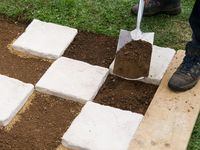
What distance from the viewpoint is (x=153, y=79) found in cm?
298

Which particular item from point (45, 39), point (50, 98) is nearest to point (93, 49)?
point (45, 39)

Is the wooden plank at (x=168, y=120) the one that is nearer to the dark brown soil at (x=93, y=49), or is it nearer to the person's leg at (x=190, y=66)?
the person's leg at (x=190, y=66)

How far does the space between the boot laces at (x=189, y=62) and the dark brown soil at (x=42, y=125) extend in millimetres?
719

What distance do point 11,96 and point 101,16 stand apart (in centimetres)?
112

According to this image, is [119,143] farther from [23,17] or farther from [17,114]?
[23,17]

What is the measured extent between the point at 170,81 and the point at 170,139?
1.50 feet

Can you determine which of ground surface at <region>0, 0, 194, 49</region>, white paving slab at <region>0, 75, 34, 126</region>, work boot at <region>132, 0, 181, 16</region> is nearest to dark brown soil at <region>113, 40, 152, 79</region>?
ground surface at <region>0, 0, 194, 49</region>

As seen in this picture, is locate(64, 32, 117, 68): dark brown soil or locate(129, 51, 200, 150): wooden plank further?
locate(64, 32, 117, 68): dark brown soil

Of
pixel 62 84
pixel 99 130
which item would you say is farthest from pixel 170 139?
pixel 62 84

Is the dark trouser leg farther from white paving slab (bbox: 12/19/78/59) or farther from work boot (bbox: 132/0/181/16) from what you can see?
white paving slab (bbox: 12/19/78/59)

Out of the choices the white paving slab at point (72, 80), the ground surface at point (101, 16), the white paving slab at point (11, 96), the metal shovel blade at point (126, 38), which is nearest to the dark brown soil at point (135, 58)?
the metal shovel blade at point (126, 38)

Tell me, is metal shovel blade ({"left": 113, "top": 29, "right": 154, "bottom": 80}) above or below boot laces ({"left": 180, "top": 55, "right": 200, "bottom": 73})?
above

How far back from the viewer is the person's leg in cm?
289

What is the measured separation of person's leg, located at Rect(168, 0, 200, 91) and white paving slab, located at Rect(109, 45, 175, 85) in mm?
106
